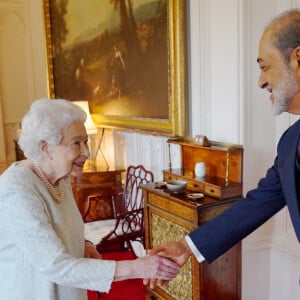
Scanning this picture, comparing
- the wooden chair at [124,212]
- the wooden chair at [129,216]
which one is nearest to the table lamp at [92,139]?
the wooden chair at [124,212]

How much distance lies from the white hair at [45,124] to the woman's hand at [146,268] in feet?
1.98

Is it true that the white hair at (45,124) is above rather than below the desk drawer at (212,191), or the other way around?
above

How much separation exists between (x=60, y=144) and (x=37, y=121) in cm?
14

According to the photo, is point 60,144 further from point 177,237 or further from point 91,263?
point 177,237

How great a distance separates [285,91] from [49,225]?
1.07m

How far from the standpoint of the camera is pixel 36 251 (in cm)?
140

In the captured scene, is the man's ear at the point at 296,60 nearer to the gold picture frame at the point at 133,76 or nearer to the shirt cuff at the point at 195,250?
the shirt cuff at the point at 195,250

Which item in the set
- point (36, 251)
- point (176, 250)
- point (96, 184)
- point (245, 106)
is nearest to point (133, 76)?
point (96, 184)

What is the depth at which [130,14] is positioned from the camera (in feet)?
12.4

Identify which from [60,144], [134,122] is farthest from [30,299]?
[134,122]

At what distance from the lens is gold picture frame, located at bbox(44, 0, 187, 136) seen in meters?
3.05

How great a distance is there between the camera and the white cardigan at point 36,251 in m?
1.41

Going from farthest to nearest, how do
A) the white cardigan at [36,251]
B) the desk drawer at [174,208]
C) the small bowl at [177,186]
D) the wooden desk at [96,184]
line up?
the wooden desk at [96,184], the small bowl at [177,186], the desk drawer at [174,208], the white cardigan at [36,251]

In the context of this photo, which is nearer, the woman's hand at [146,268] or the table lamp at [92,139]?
the woman's hand at [146,268]
